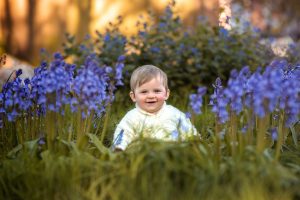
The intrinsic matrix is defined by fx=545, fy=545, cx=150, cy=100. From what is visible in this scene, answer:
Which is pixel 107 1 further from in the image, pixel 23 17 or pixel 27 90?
pixel 27 90

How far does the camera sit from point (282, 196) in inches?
118

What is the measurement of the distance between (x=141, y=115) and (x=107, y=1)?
238 inches

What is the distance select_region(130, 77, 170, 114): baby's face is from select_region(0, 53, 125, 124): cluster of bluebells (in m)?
0.35

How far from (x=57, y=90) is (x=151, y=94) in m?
0.88

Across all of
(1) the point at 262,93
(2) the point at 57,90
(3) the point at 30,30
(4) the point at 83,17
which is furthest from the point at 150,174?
(3) the point at 30,30

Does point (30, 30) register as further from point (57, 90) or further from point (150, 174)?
point (150, 174)

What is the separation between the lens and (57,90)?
381 cm

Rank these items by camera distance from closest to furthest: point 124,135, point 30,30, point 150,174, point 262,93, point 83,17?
point 150,174, point 262,93, point 124,135, point 83,17, point 30,30

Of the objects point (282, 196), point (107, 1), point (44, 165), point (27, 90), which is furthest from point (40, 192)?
point (107, 1)

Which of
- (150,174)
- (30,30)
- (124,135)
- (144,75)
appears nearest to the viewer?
(150,174)

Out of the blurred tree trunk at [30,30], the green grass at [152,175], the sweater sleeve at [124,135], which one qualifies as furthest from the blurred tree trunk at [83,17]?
the green grass at [152,175]

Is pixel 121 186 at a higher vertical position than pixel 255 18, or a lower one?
lower

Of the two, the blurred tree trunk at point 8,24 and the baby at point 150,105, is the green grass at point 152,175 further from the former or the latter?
the blurred tree trunk at point 8,24

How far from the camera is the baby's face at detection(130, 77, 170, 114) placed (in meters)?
4.39
